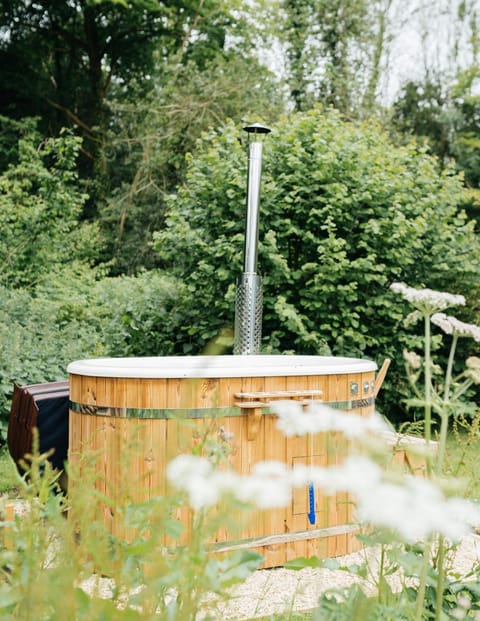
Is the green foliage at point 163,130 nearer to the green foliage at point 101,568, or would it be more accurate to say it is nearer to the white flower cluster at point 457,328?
the white flower cluster at point 457,328

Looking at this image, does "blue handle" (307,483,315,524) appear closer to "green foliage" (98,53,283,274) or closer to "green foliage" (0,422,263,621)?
"green foliage" (0,422,263,621)

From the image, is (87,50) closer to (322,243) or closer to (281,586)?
(322,243)

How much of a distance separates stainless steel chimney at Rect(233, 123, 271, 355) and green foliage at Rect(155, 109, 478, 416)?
55cm

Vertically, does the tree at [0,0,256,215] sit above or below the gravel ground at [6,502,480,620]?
above

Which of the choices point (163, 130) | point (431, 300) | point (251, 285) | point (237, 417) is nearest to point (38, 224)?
point (251, 285)

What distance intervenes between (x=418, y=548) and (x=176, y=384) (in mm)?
1889

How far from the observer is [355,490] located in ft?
1.89

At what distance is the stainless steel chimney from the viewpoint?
5168 mm

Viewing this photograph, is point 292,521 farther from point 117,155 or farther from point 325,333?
point 117,155

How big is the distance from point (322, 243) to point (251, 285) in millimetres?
1079

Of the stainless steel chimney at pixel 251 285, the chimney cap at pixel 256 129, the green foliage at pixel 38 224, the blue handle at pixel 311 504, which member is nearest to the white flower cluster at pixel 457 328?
the blue handle at pixel 311 504

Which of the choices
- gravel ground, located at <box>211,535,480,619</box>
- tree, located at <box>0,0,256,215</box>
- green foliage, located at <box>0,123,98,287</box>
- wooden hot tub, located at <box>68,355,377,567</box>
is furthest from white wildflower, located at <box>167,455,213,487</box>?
tree, located at <box>0,0,256,215</box>

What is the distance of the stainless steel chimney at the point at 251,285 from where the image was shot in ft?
17.0

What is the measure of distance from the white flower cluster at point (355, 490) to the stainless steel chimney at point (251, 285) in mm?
4454
